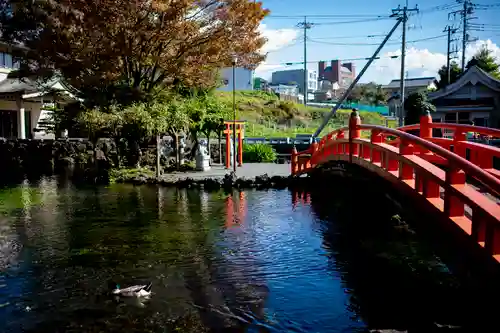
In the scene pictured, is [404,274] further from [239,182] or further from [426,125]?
[239,182]

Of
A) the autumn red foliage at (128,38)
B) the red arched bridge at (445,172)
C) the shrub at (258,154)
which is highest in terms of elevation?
the autumn red foliage at (128,38)

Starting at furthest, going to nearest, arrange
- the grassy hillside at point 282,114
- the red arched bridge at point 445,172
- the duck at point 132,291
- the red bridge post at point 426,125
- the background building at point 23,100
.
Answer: the grassy hillside at point 282,114, the background building at point 23,100, the red bridge post at point 426,125, the duck at point 132,291, the red arched bridge at point 445,172

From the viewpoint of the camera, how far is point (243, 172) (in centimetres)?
2523

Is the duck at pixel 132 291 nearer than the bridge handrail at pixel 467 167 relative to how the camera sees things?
No

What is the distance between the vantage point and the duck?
828 centimetres

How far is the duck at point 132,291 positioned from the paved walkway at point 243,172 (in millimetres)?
14724

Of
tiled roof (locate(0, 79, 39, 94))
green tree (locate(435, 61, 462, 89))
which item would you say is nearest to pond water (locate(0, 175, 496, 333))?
tiled roof (locate(0, 79, 39, 94))

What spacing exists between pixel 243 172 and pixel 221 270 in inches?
Result: 604

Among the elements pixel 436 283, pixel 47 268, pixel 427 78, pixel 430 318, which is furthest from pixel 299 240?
pixel 427 78

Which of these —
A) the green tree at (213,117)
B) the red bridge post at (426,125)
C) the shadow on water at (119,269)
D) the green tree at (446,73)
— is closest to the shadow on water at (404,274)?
the red bridge post at (426,125)

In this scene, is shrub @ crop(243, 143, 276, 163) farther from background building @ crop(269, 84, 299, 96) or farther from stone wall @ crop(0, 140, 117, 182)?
background building @ crop(269, 84, 299, 96)

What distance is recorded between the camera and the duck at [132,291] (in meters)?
8.28

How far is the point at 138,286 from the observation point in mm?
8477

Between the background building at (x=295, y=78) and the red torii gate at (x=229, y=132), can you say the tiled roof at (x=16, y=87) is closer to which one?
the red torii gate at (x=229, y=132)
